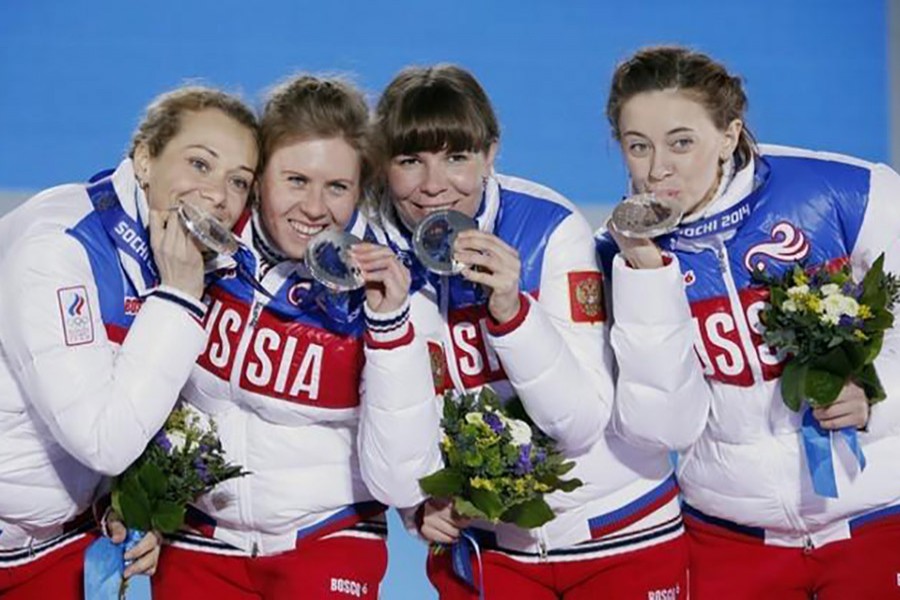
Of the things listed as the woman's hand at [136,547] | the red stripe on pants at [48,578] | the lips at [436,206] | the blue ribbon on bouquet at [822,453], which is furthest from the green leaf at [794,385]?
the red stripe on pants at [48,578]

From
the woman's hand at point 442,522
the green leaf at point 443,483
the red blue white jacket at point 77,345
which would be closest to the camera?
the red blue white jacket at point 77,345

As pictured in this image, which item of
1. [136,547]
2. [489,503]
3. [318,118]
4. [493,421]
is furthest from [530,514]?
[318,118]

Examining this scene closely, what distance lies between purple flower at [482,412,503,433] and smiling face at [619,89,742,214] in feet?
1.90

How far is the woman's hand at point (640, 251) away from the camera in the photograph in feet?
10.7

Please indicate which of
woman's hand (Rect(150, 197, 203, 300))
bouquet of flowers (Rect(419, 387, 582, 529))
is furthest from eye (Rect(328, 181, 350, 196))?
bouquet of flowers (Rect(419, 387, 582, 529))

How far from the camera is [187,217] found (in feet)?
10.8

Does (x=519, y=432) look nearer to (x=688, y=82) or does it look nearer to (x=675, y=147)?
(x=675, y=147)

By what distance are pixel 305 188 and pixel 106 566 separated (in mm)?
905

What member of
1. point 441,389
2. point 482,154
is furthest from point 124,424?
point 482,154

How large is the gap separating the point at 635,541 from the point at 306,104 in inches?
46.3

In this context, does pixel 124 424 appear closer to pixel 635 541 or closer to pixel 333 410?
pixel 333 410

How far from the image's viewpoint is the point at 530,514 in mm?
3277

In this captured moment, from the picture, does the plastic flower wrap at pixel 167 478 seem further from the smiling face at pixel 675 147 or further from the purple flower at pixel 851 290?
the purple flower at pixel 851 290

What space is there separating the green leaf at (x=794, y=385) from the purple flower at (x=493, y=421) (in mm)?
583
